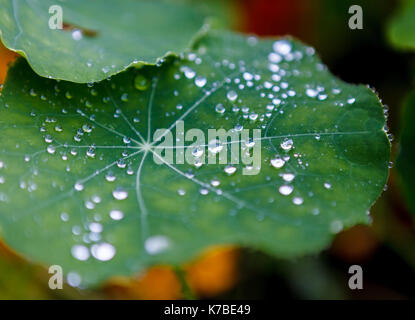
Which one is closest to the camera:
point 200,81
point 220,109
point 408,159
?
point 220,109

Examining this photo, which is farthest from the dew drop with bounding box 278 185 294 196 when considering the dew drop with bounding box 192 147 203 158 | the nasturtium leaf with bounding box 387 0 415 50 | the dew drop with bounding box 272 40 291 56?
the nasturtium leaf with bounding box 387 0 415 50

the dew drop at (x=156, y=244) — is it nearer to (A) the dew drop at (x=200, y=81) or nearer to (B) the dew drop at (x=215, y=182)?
(B) the dew drop at (x=215, y=182)

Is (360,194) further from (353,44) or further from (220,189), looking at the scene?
(353,44)

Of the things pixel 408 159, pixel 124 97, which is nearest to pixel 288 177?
pixel 124 97

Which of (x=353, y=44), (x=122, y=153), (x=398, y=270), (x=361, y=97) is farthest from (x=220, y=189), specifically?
(x=353, y=44)

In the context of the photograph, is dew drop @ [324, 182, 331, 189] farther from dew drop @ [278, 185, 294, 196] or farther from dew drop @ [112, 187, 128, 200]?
dew drop @ [112, 187, 128, 200]

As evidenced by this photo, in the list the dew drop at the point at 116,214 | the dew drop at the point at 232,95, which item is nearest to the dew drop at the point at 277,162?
the dew drop at the point at 232,95

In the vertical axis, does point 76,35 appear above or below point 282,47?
below

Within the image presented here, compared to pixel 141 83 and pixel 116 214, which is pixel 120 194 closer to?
pixel 116 214
